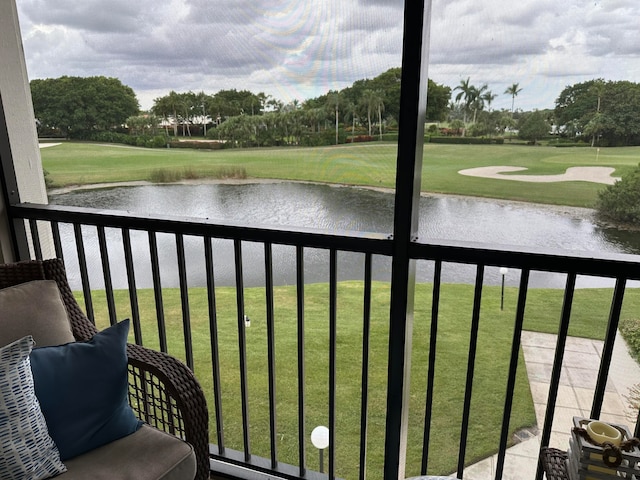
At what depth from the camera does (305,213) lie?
1.85 m

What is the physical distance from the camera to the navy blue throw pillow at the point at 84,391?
141 cm

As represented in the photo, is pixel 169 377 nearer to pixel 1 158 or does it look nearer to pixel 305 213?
pixel 305 213

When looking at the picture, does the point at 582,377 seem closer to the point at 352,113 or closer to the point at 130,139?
the point at 352,113

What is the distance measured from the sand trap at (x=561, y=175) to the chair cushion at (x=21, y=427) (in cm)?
159

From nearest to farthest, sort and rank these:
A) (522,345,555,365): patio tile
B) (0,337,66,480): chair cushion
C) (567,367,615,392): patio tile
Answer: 1. (0,337,66,480): chair cushion
2. (567,367,615,392): patio tile
3. (522,345,555,365): patio tile

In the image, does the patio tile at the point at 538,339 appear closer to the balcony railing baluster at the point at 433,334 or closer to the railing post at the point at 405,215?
the balcony railing baluster at the point at 433,334

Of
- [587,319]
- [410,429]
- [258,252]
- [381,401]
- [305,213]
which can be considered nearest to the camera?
[305,213]

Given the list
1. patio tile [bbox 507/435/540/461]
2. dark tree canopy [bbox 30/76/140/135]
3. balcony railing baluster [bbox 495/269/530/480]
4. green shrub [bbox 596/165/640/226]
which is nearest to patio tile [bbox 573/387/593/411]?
patio tile [bbox 507/435/540/461]

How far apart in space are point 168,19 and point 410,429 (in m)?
4.37

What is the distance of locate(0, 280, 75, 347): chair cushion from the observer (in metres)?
1.56

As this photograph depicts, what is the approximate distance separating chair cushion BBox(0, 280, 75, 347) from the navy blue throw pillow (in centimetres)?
12

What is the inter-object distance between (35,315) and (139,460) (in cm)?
65

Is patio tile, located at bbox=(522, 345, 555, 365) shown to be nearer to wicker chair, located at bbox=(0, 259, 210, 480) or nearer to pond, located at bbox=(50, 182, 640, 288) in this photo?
pond, located at bbox=(50, 182, 640, 288)

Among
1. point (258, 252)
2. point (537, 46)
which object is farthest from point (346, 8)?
point (258, 252)
